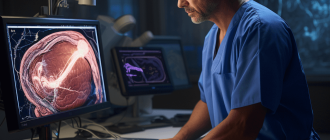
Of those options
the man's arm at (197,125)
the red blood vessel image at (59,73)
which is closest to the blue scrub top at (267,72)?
the man's arm at (197,125)

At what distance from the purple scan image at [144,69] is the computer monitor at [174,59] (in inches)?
5.9

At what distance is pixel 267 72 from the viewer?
683mm

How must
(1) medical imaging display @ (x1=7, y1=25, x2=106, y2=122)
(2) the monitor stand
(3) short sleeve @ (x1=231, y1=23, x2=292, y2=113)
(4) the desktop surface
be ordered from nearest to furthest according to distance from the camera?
(3) short sleeve @ (x1=231, y1=23, x2=292, y2=113), (1) medical imaging display @ (x1=7, y1=25, x2=106, y2=122), (2) the monitor stand, (4) the desktop surface

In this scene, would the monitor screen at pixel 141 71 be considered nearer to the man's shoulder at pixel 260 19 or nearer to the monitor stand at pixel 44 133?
the monitor stand at pixel 44 133

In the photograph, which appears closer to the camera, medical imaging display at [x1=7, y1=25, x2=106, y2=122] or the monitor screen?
medical imaging display at [x1=7, y1=25, x2=106, y2=122]

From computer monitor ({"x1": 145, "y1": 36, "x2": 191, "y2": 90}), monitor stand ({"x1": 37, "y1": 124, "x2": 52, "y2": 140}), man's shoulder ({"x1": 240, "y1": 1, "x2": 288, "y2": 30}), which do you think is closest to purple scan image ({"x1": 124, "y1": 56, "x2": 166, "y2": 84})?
computer monitor ({"x1": 145, "y1": 36, "x2": 191, "y2": 90})

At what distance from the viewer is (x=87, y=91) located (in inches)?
40.3

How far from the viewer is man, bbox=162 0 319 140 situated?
69 cm

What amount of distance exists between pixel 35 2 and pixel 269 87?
1138 mm

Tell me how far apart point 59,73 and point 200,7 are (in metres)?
0.47

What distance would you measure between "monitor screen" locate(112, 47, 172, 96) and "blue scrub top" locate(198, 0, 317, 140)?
2.02 feet

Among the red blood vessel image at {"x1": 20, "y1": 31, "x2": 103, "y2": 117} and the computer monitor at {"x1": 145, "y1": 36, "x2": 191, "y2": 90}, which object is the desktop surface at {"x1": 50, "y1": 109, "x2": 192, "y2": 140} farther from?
the computer monitor at {"x1": 145, "y1": 36, "x2": 191, "y2": 90}

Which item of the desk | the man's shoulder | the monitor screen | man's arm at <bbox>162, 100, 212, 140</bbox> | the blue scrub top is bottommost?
the desk

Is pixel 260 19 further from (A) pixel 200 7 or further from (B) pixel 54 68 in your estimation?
(B) pixel 54 68
